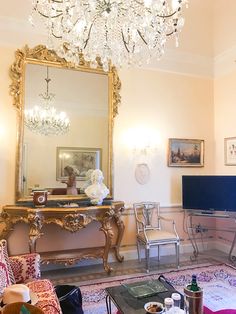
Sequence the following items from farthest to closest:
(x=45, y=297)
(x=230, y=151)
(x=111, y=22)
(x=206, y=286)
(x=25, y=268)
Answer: (x=230, y=151)
(x=206, y=286)
(x=111, y=22)
(x=25, y=268)
(x=45, y=297)

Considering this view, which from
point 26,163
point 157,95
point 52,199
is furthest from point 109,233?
point 157,95

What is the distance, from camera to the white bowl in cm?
177

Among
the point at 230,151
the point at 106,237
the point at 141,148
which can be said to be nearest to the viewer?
the point at 106,237

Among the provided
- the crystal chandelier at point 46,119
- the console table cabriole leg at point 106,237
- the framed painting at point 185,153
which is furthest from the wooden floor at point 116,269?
the crystal chandelier at point 46,119

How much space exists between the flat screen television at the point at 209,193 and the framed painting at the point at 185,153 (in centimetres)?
36

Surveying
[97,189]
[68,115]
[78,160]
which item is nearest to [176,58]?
[68,115]

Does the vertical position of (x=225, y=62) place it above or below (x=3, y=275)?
above

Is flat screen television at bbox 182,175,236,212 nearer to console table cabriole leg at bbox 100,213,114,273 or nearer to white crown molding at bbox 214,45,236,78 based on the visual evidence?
console table cabriole leg at bbox 100,213,114,273

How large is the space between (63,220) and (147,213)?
1.49 metres

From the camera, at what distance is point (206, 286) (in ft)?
10.6

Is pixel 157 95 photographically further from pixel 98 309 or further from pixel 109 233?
pixel 98 309

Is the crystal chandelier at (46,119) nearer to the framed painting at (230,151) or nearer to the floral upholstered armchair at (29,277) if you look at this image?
the floral upholstered armchair at (29,277)

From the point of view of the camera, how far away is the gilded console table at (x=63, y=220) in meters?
3.37

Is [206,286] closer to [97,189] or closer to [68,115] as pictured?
[97,189]
